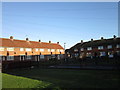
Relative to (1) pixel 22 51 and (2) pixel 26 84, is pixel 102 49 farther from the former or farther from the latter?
(2) pixel 26 84

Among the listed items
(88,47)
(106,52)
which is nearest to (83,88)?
(106,52)

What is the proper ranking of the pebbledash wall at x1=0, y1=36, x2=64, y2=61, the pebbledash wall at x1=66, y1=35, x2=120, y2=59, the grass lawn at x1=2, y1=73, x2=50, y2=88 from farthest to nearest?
1. the pebbledash wall at x1=66, y1=35, x2=120, y2=59
2. the pebbledash wall at x1=0, y1=36, x2=64, y2=61
3. the grass lawn at x1=2, y1=73, x2=50, y2=88

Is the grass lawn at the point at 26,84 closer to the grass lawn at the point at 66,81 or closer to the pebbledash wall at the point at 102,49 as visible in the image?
the grass lawn at the point at 66,81

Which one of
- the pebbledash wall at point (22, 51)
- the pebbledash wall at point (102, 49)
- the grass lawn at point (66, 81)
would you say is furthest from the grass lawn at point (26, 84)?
the pebbledash wall at point (102, 49)

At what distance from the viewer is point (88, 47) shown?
5431 centimetres

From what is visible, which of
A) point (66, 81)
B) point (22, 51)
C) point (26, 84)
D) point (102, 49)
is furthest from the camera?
point (102, 49)

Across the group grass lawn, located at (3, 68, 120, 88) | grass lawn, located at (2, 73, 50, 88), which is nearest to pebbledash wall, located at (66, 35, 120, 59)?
grass lawn, located at (3, 68, 120, 88)

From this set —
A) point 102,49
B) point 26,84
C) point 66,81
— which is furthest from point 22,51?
point 26,84

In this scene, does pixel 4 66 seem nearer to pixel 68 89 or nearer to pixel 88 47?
pixel 68 89

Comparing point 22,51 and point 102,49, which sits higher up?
point 102,49

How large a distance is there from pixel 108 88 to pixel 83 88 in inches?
69.2

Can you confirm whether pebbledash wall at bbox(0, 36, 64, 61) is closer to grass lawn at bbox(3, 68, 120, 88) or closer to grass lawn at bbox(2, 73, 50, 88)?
grass lawn at bbox(3, 68, 120, 88)

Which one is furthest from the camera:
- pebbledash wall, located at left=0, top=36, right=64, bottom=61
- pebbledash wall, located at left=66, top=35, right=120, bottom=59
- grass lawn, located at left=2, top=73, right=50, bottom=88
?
pebbledash wall, located at left=66, top=35, right=120, bottom=59

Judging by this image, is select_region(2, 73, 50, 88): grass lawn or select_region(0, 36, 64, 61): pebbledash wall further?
select_region(0, 36, 64, 61): pebbledash wall
